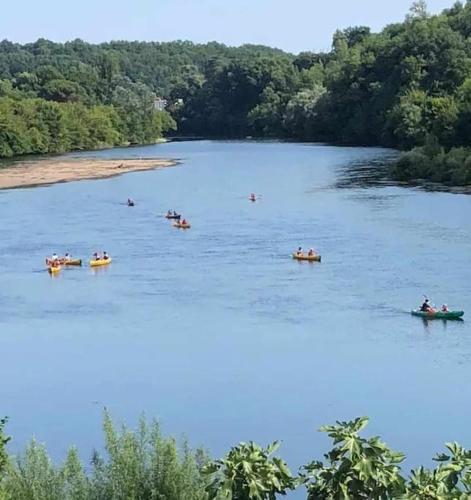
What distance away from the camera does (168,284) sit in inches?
1563

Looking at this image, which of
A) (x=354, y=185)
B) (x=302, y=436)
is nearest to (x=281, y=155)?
(x=354, y=185)

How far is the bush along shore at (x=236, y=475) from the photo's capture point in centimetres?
984

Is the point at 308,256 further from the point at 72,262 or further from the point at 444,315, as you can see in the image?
the point at 444,315

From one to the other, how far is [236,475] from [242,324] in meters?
23.4

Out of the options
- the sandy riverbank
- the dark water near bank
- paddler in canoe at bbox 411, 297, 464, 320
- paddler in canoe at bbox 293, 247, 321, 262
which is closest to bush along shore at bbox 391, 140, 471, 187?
the dark water near bank

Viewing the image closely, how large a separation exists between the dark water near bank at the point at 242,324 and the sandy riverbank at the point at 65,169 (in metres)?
17.7

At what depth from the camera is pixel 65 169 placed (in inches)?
3529

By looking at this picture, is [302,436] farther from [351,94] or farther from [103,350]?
[351,94]

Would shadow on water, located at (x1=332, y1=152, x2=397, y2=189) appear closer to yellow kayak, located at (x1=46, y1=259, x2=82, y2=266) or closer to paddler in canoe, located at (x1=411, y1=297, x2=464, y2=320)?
yellow kayak, located at (x1=46, y1=259, x2=82, y2=266)

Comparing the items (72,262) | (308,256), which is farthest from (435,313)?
(72,262)

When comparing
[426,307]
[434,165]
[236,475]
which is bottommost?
[426,307]

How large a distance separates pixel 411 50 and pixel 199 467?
348 ft

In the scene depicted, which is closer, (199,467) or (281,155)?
(199,467)

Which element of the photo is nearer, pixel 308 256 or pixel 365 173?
pixel 308 256
